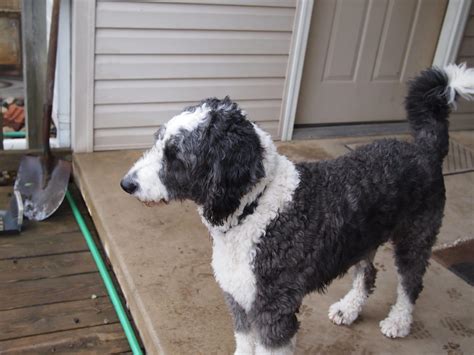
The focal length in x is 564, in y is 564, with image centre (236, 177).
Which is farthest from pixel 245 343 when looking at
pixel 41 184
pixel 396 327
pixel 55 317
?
pixel 41 184


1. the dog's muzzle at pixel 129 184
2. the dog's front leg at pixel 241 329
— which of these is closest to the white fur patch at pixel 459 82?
the dog's front leg at pixel 241 329

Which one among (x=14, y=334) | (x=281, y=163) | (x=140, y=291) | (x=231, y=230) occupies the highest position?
(x=281, y=163)

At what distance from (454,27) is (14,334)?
13.0 ft

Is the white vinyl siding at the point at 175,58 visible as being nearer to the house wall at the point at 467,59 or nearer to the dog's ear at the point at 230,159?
the house wall at the point at 467,59

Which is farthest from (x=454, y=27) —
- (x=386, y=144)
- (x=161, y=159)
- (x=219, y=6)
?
(x=161, y=159)

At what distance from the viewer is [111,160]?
12.5 ft

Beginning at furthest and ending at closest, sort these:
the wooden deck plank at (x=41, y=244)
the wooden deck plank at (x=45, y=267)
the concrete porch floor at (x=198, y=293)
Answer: the wooden deck plank at (x=41, y=244)
the wooden deck plank at (x=45, y=267)
the concrete porch floor at (x=198, y=293)

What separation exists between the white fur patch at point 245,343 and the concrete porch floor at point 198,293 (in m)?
0.17

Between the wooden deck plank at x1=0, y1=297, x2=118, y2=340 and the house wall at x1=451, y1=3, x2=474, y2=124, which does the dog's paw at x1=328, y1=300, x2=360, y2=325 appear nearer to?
the wooden deck plank at x1=0, y1=297, x2=118, y2=340

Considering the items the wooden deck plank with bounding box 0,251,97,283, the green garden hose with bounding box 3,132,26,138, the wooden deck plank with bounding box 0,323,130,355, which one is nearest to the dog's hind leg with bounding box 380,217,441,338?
the wooden deck plank with bounding box 0,323,130,355

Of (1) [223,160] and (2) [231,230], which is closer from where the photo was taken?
(1) [223,160]

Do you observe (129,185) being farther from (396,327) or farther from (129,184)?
(396,327)

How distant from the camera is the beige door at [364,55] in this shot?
423 centimetres

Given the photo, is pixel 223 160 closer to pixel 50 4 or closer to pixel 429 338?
pixel 429 338
